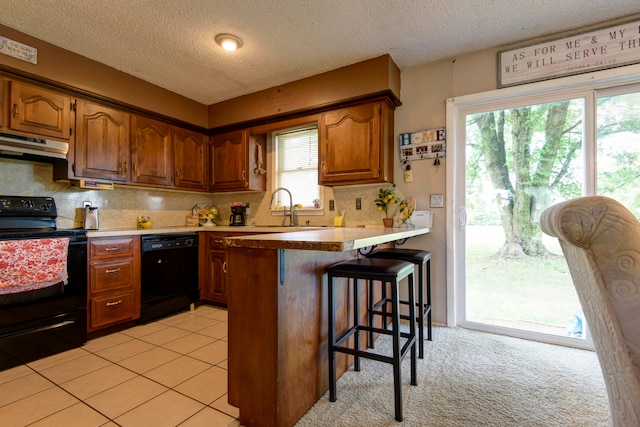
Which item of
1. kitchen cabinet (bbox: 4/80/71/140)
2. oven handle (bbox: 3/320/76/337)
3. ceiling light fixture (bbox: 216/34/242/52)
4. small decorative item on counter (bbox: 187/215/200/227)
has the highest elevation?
ceiling light fixture (bbox: 216/34/242/52)

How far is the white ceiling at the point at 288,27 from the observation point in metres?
2.09

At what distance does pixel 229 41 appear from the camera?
2.49m

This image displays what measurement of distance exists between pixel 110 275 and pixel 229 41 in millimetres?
2306

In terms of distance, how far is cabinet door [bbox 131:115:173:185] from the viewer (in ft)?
10.4

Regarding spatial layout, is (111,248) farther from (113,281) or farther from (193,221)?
(193,221)

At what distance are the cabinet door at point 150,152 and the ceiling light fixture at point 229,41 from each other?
1.35 m


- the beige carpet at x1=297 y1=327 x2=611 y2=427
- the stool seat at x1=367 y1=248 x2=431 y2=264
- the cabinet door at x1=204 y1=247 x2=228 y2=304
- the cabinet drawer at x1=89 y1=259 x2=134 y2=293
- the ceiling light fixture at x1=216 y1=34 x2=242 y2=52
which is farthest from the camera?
the cabinet door at x1=204 y1=247 x2=228 y2=304

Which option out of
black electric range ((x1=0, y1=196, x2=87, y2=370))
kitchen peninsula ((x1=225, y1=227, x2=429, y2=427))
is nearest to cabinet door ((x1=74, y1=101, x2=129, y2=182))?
black electric range ((x1=0, y1=196, x2=87, y2=370))

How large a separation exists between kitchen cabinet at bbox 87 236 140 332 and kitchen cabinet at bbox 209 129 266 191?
4.32 feet

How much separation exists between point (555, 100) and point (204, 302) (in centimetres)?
405

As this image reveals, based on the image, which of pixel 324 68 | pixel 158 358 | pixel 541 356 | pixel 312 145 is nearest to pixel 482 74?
pixel 324 68

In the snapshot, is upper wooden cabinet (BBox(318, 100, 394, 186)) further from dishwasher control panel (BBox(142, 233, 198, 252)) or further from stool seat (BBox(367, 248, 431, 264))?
dishwasher control panel (BBox(142, 233, 198, 252))

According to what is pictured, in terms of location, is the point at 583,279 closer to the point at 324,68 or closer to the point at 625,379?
the point at 625,379

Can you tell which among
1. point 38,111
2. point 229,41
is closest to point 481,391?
point 229,41
